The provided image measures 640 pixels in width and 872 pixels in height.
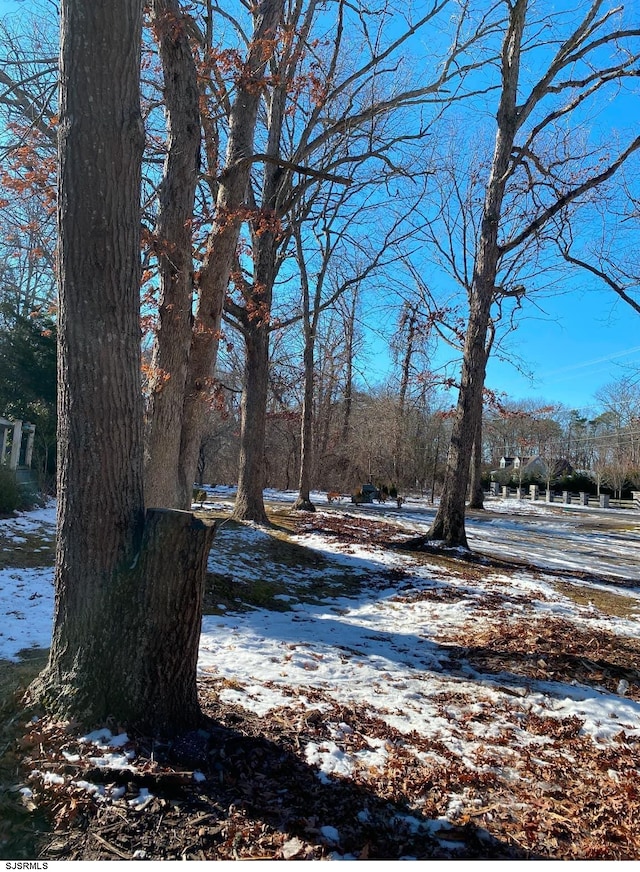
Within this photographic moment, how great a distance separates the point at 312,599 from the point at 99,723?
428 centimetres

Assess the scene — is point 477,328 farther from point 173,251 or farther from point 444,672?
point 444,672

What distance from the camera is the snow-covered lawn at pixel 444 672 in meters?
2.77

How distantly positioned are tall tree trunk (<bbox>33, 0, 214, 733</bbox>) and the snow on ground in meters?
0.87

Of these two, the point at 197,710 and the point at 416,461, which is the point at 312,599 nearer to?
the point at 197,710

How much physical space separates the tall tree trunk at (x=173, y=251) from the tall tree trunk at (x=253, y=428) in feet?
18.1

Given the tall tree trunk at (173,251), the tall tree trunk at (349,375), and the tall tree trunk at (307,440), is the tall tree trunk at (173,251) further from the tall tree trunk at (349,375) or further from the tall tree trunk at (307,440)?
the tall tree trunk at (349,375)

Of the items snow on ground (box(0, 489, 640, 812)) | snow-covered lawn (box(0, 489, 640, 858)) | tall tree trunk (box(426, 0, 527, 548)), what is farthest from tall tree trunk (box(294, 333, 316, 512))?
snow-covered lawn (box(0, 489, 640, 858))

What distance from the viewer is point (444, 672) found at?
4367 millimetres

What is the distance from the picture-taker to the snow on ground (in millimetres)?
3312

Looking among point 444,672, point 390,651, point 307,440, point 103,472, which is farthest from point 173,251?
point 307,440

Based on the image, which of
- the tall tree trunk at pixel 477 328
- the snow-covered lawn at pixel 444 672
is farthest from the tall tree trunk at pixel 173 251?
the tall tree trunk at pixel 477 328

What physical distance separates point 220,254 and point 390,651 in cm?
441

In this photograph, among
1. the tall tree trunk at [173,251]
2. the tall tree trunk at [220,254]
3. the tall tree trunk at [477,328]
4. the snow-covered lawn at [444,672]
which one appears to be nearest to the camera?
the snow-covered lawn at [444,672]

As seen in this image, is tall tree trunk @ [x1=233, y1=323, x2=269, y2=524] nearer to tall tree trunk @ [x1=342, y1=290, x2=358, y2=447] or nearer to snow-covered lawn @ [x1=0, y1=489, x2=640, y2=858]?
snow-covered lawn @ [x1=0, y1=489, x2=640, y2=858]
